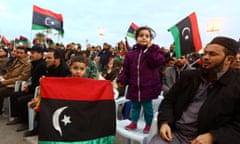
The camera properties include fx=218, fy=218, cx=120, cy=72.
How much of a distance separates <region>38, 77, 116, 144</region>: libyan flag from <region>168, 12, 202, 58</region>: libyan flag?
1.79 metres

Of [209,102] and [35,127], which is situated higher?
[209,102]

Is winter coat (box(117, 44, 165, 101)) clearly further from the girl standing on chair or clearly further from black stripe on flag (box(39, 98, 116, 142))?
black stripe on flag (box(39, 98, 116, 142))

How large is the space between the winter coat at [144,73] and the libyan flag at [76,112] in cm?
62

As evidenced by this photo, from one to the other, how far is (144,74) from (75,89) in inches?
39.4

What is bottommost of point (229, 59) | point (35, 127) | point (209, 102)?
point (35, 127)

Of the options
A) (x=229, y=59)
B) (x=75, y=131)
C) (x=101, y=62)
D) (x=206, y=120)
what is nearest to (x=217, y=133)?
(x=206, y=120)

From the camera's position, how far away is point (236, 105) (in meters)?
1.72

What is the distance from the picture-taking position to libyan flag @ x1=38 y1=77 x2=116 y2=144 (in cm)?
203

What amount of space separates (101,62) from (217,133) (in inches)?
369

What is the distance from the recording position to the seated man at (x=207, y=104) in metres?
1.71

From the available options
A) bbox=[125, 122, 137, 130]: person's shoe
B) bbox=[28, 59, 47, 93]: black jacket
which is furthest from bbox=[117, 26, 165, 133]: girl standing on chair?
bbox=[28, 59, 47, 93]: black jacket

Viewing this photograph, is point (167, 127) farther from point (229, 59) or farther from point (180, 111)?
point (229, 59)

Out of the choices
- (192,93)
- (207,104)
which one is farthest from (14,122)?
(207,104)

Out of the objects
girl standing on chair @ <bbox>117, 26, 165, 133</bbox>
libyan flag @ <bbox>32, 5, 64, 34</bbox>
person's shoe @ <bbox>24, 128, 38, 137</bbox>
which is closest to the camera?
girl standing on chair @ <bbox>117, 26, 165, 133</bbox>
